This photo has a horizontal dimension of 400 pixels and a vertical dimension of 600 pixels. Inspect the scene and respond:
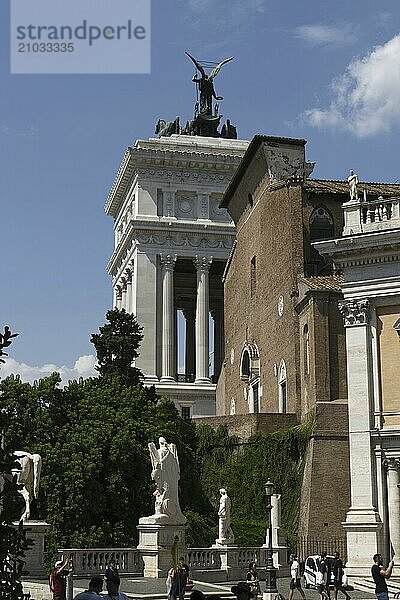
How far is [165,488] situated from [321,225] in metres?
21.9

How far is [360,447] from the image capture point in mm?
32750

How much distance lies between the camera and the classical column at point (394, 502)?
31516mm

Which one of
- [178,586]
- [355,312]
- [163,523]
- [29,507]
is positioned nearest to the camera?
[178,586]

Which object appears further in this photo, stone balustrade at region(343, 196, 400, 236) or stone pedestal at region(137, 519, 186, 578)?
stone balustrade at region(343, 196, 400, 236)

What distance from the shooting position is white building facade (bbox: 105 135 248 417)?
2820 inches

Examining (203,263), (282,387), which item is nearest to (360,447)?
(282,387)

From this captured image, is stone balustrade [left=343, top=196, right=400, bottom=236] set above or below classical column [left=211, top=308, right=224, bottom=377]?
below

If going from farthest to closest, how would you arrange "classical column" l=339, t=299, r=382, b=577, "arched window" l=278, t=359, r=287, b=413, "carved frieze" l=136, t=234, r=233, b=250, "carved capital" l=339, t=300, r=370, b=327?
1. "carved frieze" l=136, t=234, r=233, b=250
2. "arched window" l=278, t=359, r=287, b=413
3. "carved capital" l=339, t=300, r=370, b=327
4. "classical column" l=339, t=299, r=382, b=577

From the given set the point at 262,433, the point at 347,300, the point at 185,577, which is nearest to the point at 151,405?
the point at 262,433

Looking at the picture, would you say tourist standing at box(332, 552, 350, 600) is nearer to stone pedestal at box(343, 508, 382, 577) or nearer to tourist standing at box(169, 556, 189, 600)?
stone pedestal at box(343, 508, 382, 577)

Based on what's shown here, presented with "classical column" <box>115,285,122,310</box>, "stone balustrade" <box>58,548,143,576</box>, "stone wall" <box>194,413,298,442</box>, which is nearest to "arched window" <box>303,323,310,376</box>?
"stone wall" <box>194,413,298,442</box>

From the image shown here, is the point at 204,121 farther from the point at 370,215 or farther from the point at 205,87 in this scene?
the point at 370,215

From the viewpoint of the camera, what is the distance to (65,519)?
3688 centimetres

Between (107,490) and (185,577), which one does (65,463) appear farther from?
(185,577)
